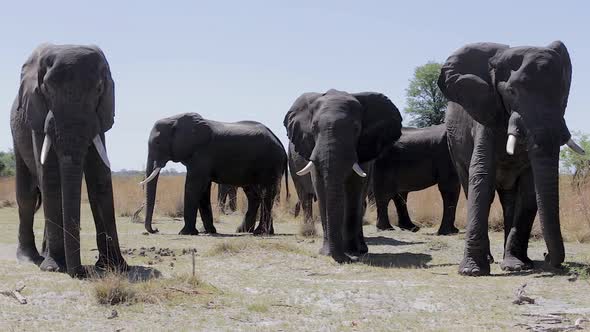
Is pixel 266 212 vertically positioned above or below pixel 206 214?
above

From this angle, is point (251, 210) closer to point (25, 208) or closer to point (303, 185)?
point (303, 185)

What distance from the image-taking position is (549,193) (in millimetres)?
9359

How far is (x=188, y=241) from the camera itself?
52.1ft

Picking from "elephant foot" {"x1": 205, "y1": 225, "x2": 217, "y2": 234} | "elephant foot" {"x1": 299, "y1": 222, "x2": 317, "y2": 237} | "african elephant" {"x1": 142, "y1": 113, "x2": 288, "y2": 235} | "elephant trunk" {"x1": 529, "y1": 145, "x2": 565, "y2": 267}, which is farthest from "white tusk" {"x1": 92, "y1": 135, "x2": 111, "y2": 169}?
"elephant foot" {"x1": 205, "y1": 225, "x2": 217, "y2": 234}

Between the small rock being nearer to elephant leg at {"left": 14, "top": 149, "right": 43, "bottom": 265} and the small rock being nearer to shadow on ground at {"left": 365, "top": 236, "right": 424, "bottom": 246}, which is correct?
elephant leg at {"left": 14, "top": 149, "right": 43, "bottom": 265}

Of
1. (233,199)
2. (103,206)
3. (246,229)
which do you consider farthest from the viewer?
(233,199)

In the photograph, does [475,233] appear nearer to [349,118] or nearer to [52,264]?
[349,118]

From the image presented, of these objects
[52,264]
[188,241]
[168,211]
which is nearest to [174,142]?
[188,241]

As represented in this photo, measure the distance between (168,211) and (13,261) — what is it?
12.6 metres

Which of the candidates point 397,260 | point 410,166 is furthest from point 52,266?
point 410,166

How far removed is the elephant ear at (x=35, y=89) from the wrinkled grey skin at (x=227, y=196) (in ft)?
44.8

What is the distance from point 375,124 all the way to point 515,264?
332 centimetres

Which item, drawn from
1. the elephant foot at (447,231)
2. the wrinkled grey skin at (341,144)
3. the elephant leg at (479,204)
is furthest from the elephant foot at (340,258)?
the elephant foot at (447,231)

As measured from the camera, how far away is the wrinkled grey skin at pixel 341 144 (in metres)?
11.6
